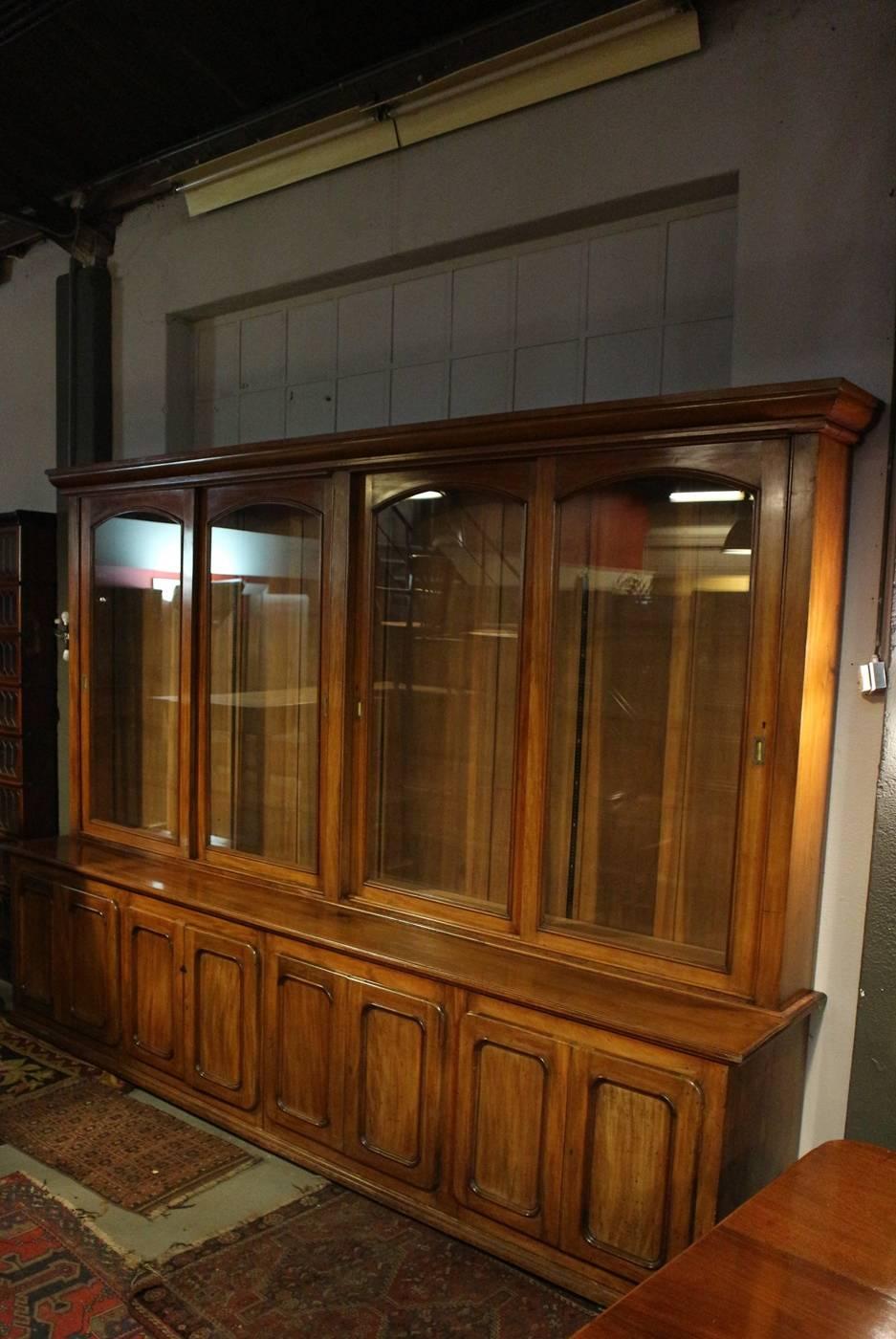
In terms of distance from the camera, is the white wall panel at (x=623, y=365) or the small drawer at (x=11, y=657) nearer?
the white wall panel at (x=623, y=365)

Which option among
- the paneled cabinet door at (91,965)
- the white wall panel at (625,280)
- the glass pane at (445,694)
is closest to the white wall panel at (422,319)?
the white wall panel at (625,280)

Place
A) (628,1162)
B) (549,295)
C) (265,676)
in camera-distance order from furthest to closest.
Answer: (265,676)
(549,295)
(628,1162)

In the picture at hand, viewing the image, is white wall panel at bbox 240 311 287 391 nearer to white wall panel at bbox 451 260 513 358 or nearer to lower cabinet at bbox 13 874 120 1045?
white wall panel at bbox 451 260 513 358

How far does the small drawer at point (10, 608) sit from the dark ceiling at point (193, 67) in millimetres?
1486

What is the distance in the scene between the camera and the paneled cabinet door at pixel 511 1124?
2.25m

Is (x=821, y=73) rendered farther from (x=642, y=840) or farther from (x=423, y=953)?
(x=423, y=953)

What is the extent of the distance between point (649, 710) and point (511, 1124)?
1.08m

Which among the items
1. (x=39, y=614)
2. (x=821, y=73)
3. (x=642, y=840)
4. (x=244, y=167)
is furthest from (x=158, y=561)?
(x=821, y=73)

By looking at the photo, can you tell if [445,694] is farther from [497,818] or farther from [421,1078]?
[421,1078]

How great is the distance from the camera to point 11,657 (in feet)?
13.0

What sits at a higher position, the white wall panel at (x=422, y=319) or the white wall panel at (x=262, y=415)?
the white wall panel at (x=422, y=319)

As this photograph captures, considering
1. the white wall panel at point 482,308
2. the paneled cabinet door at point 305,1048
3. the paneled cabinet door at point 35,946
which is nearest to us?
the paneled cabinet door at point 305,1048

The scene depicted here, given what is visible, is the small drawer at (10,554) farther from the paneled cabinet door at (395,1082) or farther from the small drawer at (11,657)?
the paneled cabinet door at (395,1082)

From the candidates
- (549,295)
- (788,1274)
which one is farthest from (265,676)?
(788,1274)
